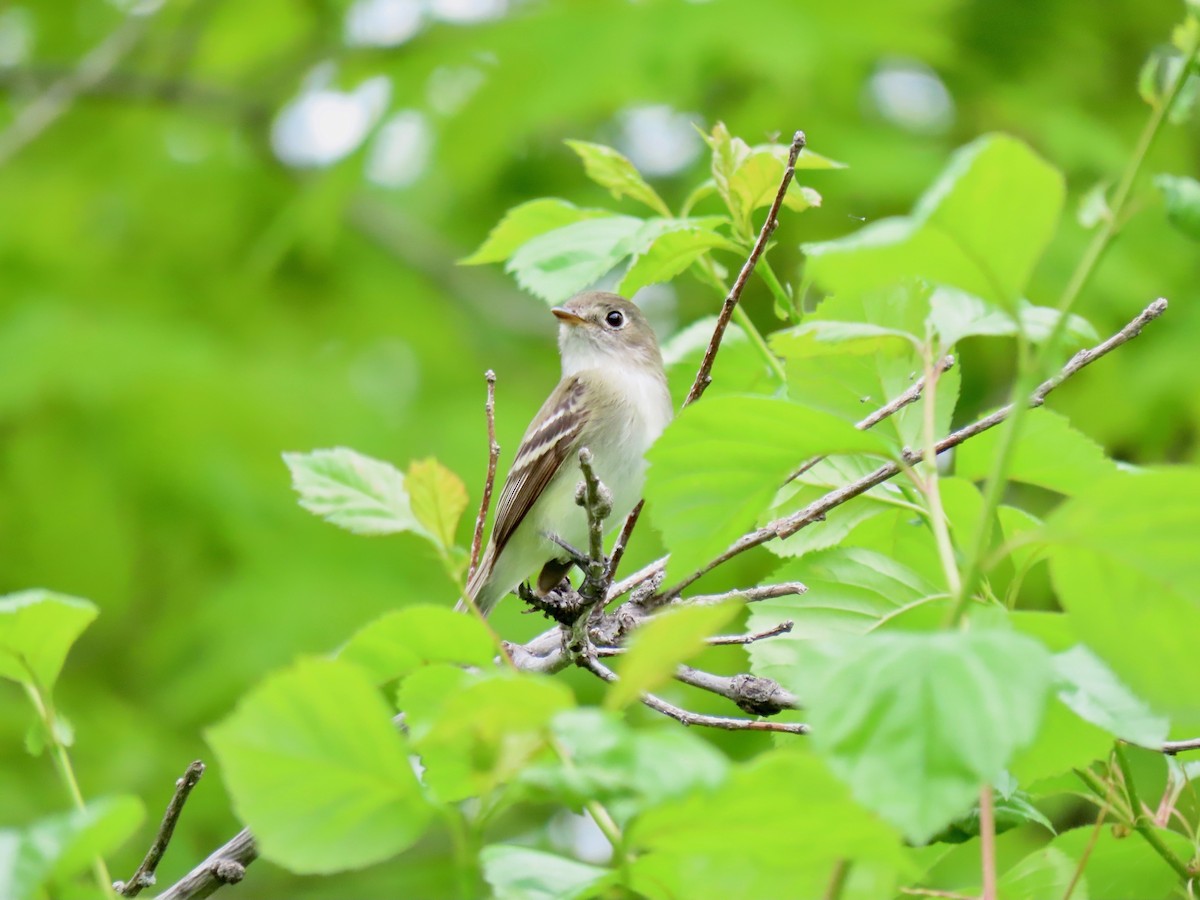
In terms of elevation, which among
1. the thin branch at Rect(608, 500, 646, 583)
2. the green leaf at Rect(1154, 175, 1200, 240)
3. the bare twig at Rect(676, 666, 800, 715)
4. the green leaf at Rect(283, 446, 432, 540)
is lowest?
the bare twig at Rect(676, 666, 800, 715)

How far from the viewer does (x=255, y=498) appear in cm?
550

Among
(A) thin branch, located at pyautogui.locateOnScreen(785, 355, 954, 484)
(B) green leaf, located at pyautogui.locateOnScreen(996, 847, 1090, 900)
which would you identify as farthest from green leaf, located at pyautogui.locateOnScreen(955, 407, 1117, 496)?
(B) green leaf, located at pyautogui.locateOnScreen(996, 847, 1090, 900)

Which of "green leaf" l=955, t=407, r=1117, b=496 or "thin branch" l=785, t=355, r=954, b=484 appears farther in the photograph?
"thin branch" l=785, t=355, r=954, b=484

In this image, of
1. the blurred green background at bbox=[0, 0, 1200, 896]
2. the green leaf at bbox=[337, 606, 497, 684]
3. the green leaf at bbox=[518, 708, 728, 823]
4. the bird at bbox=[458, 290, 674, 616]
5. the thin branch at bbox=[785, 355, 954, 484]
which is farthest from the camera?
the blurred green background at bbox=[0, 0, 1200, 896]

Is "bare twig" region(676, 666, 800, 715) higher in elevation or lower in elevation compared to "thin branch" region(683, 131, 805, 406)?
lower

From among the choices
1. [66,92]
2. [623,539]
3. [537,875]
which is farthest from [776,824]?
[66,92]

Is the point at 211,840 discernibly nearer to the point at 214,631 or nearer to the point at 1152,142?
the point at 214,631

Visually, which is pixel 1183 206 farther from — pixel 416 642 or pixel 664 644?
pixel 416 642

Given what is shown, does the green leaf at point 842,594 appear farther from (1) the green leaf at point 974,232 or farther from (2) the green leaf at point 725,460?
(1) the green leaf at point 974,232

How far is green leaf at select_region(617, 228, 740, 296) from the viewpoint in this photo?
5.18 feet

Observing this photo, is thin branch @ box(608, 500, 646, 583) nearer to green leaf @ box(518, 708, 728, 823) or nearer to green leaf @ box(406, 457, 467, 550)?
green leaf @ box(406, 457, 467, 550)

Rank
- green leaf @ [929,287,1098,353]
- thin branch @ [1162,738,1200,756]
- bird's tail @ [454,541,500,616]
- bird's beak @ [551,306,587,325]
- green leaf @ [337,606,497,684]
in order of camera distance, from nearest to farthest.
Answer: green leaf @ [337,606,497,684], green leaf @ [929,287,1098,353], thin branch @ [1162,738,1200,756], bird's tail @ [454,541,500,616], bird's beak @ [551,306,587,325]

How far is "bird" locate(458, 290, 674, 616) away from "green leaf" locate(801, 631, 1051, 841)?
2.63m

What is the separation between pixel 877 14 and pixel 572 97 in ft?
4.30
